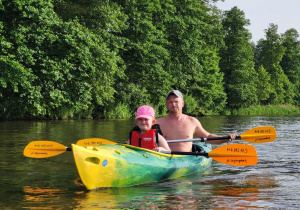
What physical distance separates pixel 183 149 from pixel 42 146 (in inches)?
91.3

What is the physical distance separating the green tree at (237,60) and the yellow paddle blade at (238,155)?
40.4 meters

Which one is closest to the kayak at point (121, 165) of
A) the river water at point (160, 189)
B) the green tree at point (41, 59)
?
the river water at point (160, 189)

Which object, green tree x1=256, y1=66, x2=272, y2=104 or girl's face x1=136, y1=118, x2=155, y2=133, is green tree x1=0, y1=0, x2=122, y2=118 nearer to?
girl's face x1=136, y1=118, x2=155, y2=133

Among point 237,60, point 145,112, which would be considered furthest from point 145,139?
point 237,60

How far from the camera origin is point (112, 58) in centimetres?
2286

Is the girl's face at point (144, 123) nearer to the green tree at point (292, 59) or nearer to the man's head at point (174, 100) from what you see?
the man's head at point (174, 100)

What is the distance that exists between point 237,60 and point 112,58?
28550 millimetres

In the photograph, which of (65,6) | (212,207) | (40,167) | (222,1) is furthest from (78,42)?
(222,1)

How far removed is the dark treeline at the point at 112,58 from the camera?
1848cm

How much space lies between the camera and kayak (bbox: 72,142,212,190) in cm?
585

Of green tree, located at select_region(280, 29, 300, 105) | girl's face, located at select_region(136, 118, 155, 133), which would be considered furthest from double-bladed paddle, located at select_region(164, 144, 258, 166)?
green tree, located at select_region(280, 29, 300, 105)

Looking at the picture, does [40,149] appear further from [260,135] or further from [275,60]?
[275,60]

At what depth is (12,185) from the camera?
649 cm

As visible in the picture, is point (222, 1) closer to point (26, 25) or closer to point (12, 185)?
point (26, 25)
